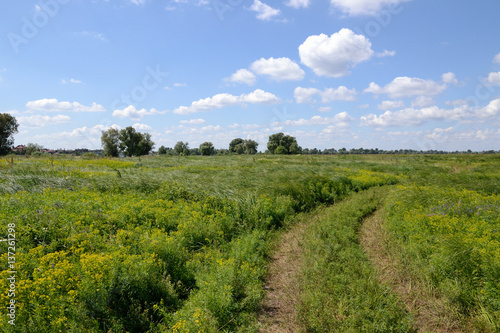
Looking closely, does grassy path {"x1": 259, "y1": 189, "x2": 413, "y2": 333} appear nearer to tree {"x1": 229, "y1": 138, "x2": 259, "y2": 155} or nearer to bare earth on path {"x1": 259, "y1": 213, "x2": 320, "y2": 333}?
bare earth on path {"x1": 259, "y1": 213, "x2": 320, "y2": 333}

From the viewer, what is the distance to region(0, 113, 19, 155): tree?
54.4m

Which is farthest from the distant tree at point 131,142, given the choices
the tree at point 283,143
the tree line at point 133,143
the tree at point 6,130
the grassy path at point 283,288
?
the grassy path at point 283,288

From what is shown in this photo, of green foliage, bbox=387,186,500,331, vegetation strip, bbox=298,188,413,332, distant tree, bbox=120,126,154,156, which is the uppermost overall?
distant tree, bbox=120,126,154,156

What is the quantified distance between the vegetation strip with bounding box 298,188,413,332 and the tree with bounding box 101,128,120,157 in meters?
89.6

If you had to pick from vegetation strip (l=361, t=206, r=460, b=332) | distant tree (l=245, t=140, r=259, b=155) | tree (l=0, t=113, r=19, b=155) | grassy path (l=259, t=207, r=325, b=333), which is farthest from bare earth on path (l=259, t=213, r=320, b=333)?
distant tree (l=245, t=140, r=259, b=155)

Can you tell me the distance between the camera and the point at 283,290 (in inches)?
222

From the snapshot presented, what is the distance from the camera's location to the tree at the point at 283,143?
106156 millimetres

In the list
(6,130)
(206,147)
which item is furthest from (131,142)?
(206,147)

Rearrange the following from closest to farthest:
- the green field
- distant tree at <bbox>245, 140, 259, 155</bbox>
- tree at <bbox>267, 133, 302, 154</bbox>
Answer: the green field
tree at <bbox>267, 133, 302, 154</bbox>
distant tree at <bbox>245, 140, 259, 155</bbox>

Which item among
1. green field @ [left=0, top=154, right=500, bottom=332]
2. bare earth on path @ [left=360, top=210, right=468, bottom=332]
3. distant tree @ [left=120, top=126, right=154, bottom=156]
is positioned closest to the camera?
green field @ [left=0, top=154, right=500, bottom=332]

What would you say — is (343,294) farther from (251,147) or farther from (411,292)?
(251,147)

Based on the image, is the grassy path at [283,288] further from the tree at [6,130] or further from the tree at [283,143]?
the tree at [283,143]

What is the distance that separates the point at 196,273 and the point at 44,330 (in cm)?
288

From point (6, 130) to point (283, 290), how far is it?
7555cm
